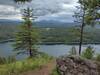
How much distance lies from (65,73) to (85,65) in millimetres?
1013

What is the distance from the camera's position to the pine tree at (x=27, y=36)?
4003 centimetres

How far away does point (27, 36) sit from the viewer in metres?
39.8

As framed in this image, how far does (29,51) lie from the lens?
41.5 metres

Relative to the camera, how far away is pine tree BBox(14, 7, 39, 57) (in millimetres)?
40031

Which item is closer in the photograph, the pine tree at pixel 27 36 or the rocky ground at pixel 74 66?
the rocky ground at pixel 74 66

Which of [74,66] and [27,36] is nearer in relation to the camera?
[74,66]

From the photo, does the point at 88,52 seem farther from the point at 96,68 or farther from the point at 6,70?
the point at 6,70

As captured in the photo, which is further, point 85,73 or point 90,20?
point 90,20

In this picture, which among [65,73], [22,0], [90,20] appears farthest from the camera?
[90,20]

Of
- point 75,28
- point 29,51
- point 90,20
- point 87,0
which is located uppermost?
point 87,0

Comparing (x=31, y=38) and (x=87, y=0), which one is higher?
(x=87, y=0)

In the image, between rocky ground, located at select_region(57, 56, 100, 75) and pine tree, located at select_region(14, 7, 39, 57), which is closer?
rocky ground, located at select_region(57, 56, 100, 75)

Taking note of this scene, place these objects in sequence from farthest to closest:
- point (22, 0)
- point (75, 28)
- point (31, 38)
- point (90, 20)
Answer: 1. point (31, 38)
2. point (75, 28)
3. point (90, 20)
4. point (22, 0)

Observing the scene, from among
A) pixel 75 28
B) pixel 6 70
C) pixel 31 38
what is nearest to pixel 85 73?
pixel 6 70
